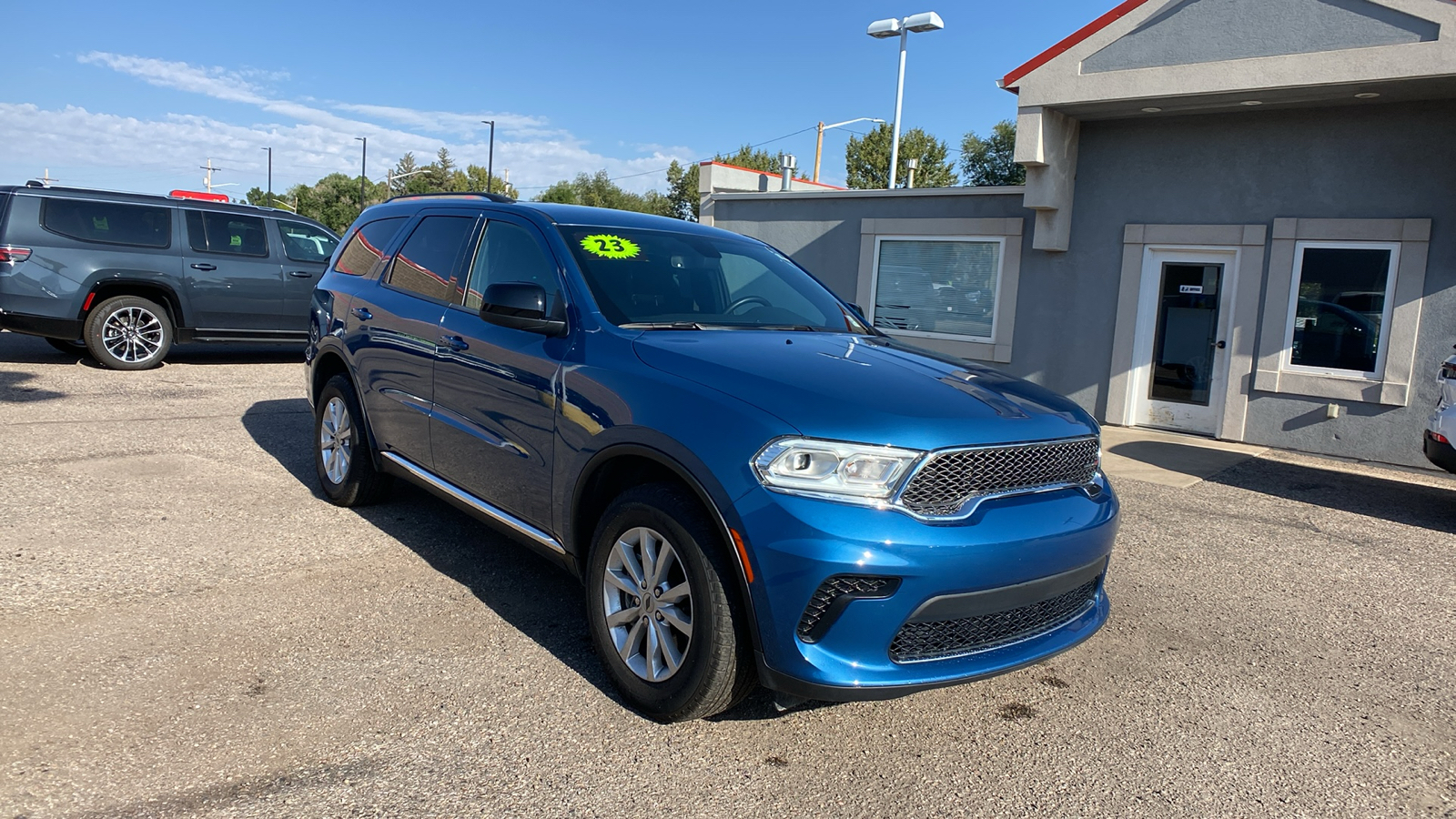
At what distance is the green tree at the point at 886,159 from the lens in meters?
49.0

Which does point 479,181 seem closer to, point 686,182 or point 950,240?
point 686,182

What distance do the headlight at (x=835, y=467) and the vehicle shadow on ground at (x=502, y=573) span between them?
1033 mm

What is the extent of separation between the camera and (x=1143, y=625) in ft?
15.0

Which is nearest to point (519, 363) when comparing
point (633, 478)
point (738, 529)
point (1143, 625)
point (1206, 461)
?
point (633, 478)

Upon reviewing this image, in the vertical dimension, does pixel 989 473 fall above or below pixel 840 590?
above

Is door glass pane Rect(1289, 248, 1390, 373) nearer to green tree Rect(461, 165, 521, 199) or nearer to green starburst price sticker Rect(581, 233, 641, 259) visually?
green starburst price sticker Rect(581, 233, 641, 259)

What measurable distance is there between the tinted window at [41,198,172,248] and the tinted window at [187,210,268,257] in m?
0.28

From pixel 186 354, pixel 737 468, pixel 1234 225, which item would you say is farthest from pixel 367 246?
pixel 186 354

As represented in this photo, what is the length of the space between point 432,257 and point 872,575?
A: 3.17 meters

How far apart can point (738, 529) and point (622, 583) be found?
680mm

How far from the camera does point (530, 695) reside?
11.5ft

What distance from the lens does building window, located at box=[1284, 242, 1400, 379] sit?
9.53 meters

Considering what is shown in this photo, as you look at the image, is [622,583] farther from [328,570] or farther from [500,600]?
[328,570]

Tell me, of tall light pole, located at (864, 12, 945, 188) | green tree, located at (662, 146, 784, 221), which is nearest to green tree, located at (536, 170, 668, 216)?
green tree, located at (662, 146, 784, 221)
